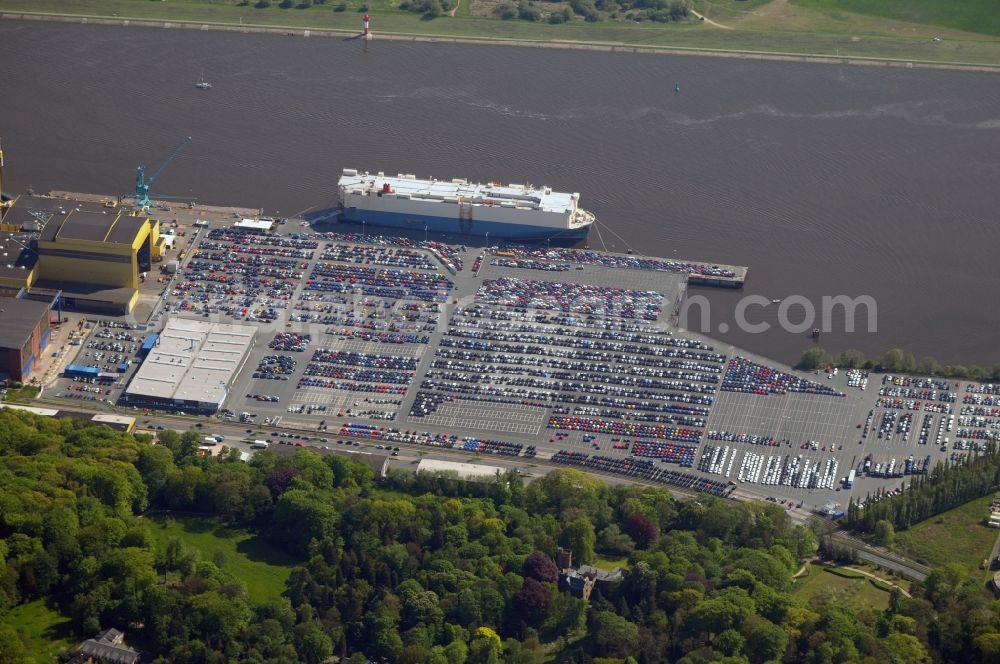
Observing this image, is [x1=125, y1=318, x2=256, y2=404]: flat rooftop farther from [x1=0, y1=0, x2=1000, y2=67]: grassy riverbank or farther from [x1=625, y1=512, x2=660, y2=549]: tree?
[x1=0, y1=0, x2=1000, y2=67]: grassy riverbank

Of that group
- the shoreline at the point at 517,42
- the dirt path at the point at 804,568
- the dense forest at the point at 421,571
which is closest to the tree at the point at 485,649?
the dense forest at the point at 421,571

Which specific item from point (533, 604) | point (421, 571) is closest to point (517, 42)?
point (421, 571)

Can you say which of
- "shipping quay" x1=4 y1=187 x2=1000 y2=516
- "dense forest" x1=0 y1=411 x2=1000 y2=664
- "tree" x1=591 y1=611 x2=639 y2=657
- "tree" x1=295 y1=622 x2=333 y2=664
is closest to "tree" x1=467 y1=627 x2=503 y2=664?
"dense forest" x1=0 y1=411 x2=1000 y2=664

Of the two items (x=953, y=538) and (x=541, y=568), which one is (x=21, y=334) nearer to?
(x=541, y=568)

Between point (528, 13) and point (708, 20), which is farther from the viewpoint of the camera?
point (528, 13)

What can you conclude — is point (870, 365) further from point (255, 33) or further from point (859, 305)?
point (255, 33)

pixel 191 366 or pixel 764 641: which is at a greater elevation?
pixel 191 366
